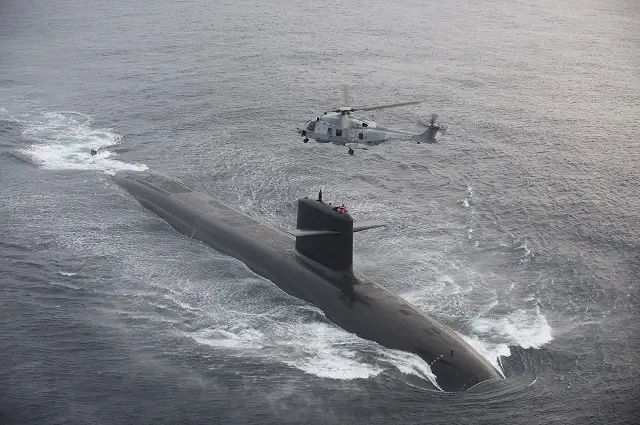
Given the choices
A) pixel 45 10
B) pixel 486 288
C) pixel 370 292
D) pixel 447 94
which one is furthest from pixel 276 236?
pixel 45 10

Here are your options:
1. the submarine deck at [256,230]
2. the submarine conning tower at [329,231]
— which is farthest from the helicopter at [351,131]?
the submarine conning tower at [329,231]

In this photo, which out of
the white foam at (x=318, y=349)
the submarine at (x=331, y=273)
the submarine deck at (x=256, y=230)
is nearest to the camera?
the white foam at (x=318, y=349)

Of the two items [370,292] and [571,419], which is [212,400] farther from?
[571,419]

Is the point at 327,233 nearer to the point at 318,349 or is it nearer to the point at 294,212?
the point at 318,349

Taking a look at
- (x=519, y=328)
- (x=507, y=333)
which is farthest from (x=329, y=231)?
(x=519, y=328)

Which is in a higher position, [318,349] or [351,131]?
[351,131]

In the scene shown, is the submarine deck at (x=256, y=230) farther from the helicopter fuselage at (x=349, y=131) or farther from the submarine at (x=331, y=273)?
the helicopter fuselage at (x=349, y=131)

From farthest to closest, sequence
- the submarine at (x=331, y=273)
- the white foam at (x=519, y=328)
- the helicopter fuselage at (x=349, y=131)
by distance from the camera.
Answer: the helicopter fuselage at (x=349, y=131) < the white foam at (x=519, y=328) < the submarine at (x=331, y=273)
